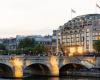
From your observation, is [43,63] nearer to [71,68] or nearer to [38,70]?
[38,70]

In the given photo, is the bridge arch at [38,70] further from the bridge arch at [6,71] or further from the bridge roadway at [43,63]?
the bridge arch at [6,71]

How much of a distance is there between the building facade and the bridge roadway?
39548mm

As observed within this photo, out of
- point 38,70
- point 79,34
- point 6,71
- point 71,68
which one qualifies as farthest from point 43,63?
point 79,34

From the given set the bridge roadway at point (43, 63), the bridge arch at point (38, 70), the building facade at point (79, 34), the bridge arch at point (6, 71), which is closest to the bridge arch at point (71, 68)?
the bridge roadway at point (43, 63)

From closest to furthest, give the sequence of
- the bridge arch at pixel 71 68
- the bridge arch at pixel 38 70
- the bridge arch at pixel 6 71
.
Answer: the bridge arch at pixel 6 71, the bridge arch at pixel 38 70, the bridge arch at pixel 71 68

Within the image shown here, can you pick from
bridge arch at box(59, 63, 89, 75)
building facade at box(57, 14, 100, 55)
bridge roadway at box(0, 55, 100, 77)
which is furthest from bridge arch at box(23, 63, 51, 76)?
building facade at box(57, 14, 100, 55)

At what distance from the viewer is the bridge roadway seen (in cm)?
9834

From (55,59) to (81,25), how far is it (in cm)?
5806

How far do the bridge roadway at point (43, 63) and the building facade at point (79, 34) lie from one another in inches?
1557

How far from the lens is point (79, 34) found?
160 metres

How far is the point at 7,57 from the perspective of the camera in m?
97.8

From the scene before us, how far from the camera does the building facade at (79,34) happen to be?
499ft

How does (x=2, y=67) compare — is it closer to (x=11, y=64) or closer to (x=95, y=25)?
(x=11, y=64)

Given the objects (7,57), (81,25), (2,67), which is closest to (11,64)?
(7,57)
